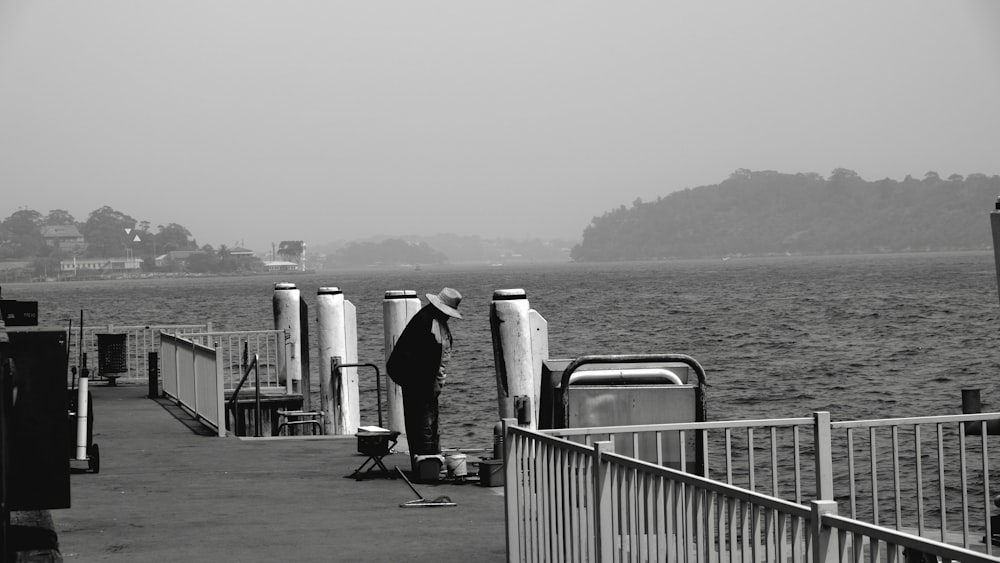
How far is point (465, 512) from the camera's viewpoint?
38.4 feet

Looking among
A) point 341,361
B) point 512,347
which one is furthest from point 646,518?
point 341,361

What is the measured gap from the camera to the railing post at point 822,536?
15.4ft

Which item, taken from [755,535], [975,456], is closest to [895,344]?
[975,456]

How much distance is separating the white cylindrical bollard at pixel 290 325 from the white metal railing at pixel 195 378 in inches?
70.6

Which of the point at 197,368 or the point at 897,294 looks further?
the point at 897,294

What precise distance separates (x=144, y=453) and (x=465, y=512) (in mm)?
5992

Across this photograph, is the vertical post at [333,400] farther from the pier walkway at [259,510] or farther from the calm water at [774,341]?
the calm water at [774,341]

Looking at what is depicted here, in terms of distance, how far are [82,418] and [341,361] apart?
6.01m

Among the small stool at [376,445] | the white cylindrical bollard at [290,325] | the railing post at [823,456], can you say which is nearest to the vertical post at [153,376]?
the white cylindrical bollard at [290,325]

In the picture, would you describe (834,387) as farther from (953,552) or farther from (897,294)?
(897,294)

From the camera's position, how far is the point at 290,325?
73.4 ft

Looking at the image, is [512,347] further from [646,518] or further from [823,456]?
[646,518]

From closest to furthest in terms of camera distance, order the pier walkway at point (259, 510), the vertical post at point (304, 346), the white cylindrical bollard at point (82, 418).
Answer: the pier walkway at point (259, 510) → the white cylindrical bollard at point (82, 418) → the vertical post at point (304, 346)

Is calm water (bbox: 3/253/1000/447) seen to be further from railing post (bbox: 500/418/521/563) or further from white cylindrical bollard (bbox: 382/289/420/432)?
railing post (bbox: 500/418/521/563)
